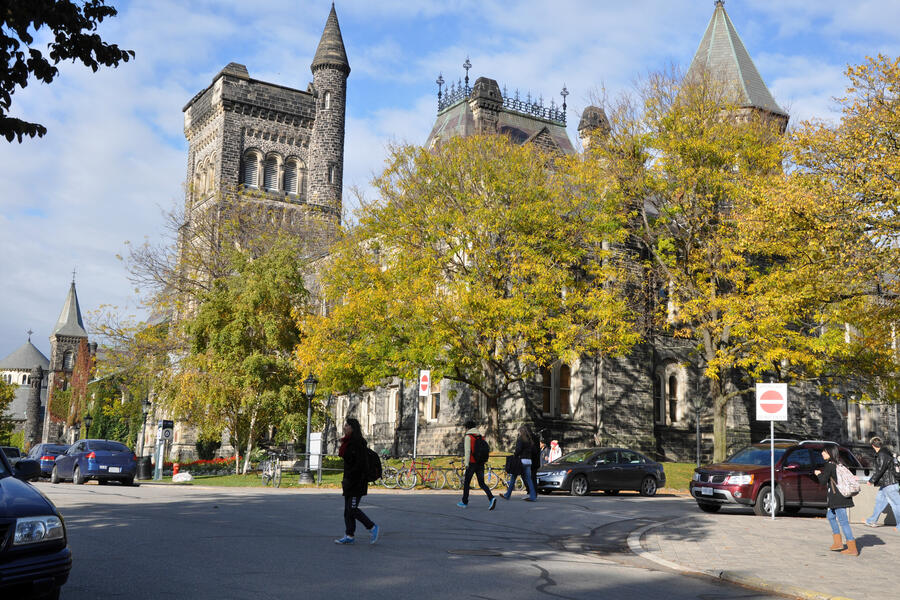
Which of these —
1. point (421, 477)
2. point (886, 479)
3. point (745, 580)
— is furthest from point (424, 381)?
point (745, 580)

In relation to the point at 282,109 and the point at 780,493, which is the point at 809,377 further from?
the point at 282,109

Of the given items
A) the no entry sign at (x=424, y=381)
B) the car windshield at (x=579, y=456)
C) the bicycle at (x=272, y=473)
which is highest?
the no entry sign at (x=424, y=381)

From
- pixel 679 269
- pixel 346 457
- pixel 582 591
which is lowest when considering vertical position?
pixel 582 591

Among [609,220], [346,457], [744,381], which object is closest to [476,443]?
[346,457]

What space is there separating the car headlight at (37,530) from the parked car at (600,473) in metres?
18.4

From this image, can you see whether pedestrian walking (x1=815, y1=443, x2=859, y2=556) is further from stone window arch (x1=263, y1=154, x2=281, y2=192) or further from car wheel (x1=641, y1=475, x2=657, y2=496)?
stone window arch (x1=263, y1=154, x2=281, y2=192)

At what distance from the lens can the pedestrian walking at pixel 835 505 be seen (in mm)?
11695

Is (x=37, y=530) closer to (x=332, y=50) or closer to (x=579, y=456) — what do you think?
(x=579, y=456)

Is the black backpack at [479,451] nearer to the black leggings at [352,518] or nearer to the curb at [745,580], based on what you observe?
the curb at [745,580]

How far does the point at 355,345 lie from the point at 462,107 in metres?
29.2

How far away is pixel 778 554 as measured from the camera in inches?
455

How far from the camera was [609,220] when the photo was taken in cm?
3188

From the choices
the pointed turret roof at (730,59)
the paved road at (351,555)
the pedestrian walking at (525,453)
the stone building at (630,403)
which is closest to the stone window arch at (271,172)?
the stone building at (630,403)

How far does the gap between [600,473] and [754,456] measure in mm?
5517
